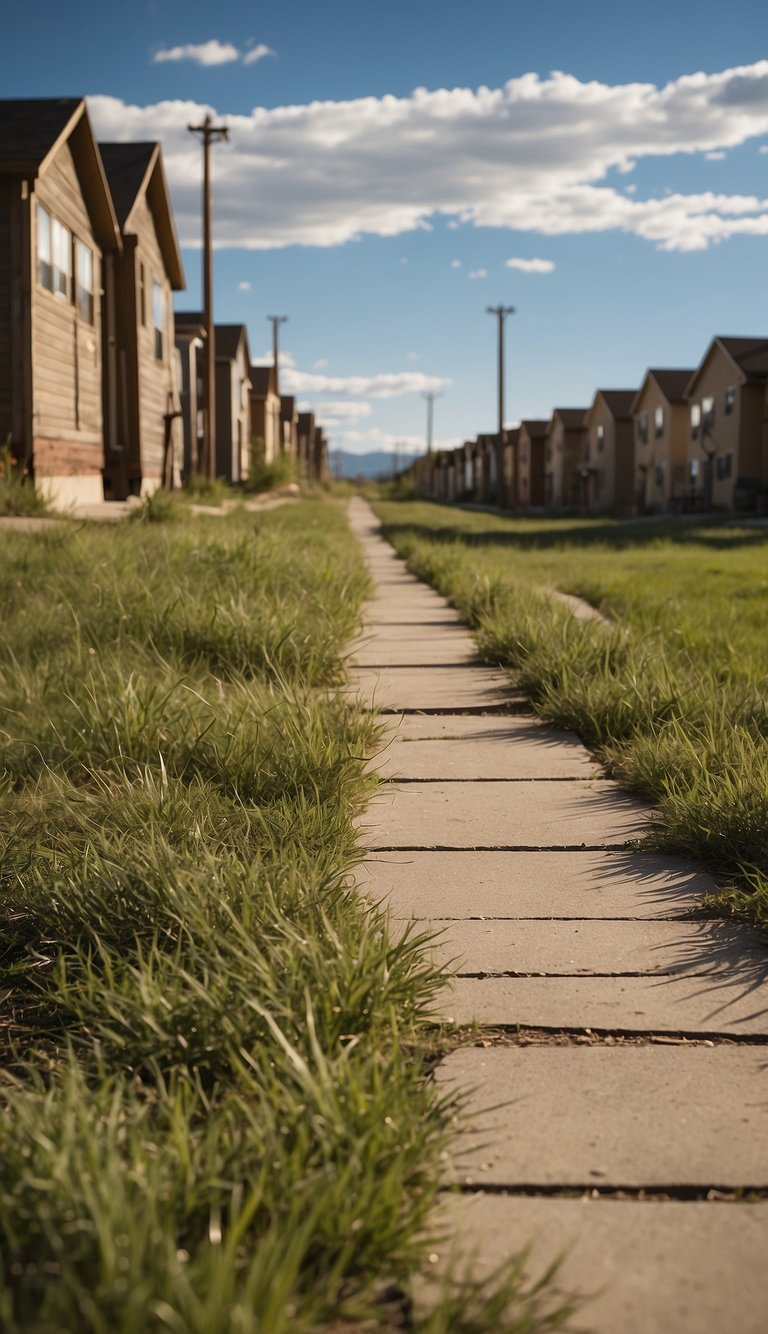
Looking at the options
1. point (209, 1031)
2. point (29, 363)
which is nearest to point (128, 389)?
point (29, 363)

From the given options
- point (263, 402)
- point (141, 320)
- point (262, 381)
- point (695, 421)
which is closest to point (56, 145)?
point (141, 320)

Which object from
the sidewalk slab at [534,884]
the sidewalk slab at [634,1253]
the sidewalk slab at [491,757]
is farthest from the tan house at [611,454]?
the sidewalk slab at [634,1253]

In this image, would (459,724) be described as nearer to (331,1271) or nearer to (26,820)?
(26,820)

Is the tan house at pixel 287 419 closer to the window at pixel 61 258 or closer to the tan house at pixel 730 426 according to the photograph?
the tan house at pixel 730 426

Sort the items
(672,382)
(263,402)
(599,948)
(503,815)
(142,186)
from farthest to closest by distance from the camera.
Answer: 1. (263,402)
2. (672,382)
3. (142,186)
4. (503,815)
5. (599,948)

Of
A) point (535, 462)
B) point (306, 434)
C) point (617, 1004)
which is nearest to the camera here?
point (617, 1004)

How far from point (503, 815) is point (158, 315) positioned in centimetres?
2434

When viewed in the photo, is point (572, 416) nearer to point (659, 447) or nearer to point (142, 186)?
point (659, 447)

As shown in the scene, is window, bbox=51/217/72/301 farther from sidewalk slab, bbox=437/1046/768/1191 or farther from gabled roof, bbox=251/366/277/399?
gabled roof, bbox=251/366/277/399

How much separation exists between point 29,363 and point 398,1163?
54.8 ft

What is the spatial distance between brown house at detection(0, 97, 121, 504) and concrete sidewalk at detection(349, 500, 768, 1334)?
1163 centimetres

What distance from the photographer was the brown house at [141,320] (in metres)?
22.9

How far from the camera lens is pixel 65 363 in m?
18.8

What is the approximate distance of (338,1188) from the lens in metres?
1.59
